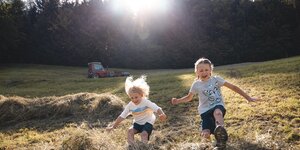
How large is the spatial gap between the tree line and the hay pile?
34.8 meters

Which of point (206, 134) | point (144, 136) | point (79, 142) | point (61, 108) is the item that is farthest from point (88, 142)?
point (61, 108)

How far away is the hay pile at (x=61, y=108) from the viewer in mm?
9906

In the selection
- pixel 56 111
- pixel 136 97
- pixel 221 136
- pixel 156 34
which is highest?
pixel 156 34

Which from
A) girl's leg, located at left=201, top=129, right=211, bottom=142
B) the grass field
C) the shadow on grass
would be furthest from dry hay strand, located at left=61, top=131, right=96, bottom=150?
the shadow on grass

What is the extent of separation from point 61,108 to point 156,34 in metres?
41.6

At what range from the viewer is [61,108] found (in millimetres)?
10523

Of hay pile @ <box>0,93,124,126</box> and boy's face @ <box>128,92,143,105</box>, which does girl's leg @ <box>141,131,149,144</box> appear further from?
hay pile @ <box>0,93,124,126</box>

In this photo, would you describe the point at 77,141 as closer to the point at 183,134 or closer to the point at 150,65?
the point at 183,134

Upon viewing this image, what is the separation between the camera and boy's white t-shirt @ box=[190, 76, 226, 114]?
5723mm

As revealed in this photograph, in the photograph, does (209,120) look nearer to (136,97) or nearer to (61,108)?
(136,97)

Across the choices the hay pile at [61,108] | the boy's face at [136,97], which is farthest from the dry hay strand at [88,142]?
the hay pile at [61,108]

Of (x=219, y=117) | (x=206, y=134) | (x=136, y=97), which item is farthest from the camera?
(x=136, y=97)

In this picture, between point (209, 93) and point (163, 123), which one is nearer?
point (209, 93)

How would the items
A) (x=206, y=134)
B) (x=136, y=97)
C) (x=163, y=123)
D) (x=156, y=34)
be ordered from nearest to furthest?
1. (x=206, y=134)
2. (x=136, y=97)
3. (x=163, y=123)
4. (x=156, y=34)
